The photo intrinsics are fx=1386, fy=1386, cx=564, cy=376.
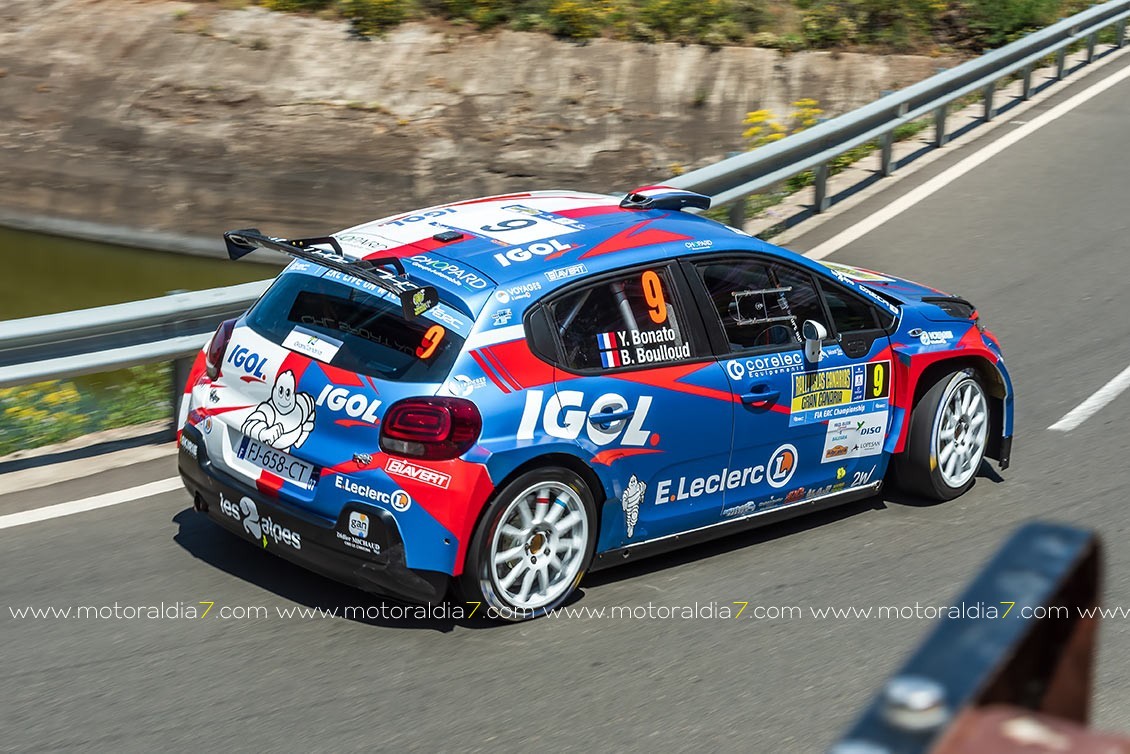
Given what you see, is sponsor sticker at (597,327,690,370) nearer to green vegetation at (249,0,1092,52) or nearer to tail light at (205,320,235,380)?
tail light at (205,320,235,380)

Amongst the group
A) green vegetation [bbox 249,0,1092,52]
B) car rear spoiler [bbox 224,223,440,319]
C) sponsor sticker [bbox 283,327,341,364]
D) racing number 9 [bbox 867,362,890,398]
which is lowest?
green vegetation [bbox 249,0,1092,52]

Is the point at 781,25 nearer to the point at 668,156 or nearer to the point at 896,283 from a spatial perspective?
the point at 668,156

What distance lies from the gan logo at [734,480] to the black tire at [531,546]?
1.38 ft

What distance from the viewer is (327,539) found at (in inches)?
213

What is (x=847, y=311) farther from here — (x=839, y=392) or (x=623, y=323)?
(x=623, y=323)

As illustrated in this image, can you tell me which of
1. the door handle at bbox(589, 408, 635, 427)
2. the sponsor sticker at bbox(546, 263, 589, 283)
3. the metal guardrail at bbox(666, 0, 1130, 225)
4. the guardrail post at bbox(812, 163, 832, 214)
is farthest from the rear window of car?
the guardrail post at bbox(812, 163, 832, 214)

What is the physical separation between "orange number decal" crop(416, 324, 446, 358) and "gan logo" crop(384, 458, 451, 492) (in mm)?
442

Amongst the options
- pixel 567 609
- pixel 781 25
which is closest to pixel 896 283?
pixel 567 609

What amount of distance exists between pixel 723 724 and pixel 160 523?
300 centimetres

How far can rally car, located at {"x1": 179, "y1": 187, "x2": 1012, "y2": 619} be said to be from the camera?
17.6 feet

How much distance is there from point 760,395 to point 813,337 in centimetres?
40

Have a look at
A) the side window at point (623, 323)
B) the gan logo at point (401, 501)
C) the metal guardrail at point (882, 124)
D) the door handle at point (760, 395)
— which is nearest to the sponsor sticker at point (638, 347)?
the side window at point (623, 323)

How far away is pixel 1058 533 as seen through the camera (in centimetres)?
188

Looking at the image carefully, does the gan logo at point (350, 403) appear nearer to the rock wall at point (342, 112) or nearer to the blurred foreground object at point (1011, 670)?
the blurred foreground object at point (1011, 670)
